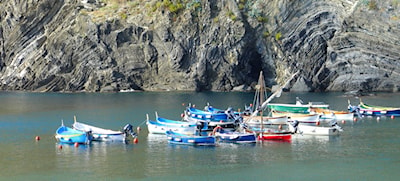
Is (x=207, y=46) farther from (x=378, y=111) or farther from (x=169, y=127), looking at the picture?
(x=169, y=127)

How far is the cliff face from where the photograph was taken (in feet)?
433

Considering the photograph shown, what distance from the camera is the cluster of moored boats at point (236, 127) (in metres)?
67.2

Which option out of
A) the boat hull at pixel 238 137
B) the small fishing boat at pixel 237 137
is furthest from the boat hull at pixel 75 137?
the boat hull at pixel 238 137

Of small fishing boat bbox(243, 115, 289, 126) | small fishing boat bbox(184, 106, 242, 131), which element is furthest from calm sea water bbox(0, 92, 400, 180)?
small fishing boat bbox(243, 115, 289, 126)

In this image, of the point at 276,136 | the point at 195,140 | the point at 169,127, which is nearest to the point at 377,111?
the point at 276,136

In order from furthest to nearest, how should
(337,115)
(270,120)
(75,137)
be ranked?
(337,115) < (270,120) < (75,137)

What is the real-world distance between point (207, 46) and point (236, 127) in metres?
61.3

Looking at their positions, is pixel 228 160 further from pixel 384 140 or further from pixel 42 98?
pixel 42 98

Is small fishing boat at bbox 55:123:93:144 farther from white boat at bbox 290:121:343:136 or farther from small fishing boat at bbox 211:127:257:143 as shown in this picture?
white boat at bbox 290:121:343:136

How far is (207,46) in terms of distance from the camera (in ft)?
451

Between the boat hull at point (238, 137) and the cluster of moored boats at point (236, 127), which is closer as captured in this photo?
the boat hull at point (238, 137)

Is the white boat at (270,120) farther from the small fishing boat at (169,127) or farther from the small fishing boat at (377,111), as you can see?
the small fishing boat at (377,111)

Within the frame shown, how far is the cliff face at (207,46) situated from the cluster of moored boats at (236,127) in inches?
1627

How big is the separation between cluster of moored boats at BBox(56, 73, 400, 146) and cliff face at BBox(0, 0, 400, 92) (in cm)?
4132
